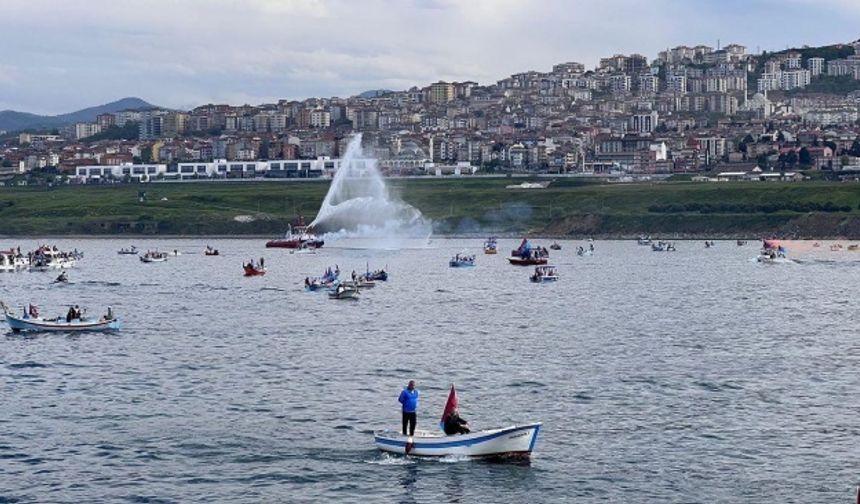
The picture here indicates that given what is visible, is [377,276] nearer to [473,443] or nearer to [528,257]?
[528,257]

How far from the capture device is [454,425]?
47969 millimetres

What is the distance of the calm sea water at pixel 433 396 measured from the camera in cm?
4503

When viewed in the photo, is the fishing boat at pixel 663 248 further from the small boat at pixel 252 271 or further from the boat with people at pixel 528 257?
the small boat at pixel 252 271

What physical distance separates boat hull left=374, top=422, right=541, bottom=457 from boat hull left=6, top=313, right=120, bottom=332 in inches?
1640

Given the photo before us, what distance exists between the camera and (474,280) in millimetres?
135625

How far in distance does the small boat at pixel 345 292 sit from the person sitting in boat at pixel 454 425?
63619mm

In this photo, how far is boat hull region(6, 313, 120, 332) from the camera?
86062mm

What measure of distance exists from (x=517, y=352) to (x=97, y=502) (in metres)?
36.3


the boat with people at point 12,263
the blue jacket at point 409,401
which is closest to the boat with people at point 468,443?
the blue jacket at point 409,401

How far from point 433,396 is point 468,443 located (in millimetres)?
12921

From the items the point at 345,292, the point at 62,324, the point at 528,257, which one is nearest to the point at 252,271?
the point at 345,292

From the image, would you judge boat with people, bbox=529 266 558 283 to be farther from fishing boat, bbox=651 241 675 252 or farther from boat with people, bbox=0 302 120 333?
fishing boat, bbox=651 241 675 252

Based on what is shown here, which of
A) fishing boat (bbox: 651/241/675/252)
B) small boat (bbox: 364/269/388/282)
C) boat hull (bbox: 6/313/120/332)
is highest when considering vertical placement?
fishing boat (bbox: 651/241/675/252)

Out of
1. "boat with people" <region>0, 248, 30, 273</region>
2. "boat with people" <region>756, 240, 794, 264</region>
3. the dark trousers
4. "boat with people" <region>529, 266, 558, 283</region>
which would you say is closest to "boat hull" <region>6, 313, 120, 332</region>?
the dark trousers
